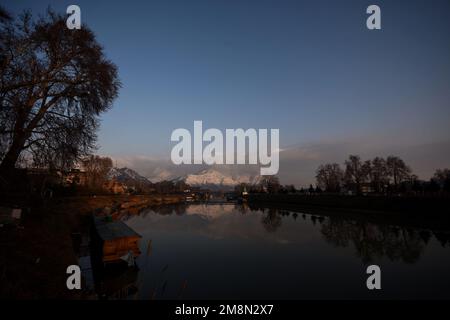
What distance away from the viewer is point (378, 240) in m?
25.0

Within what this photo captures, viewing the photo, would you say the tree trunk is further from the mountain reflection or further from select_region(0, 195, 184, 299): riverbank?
the mountain reflection

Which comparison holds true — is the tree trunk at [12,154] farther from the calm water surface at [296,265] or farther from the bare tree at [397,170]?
A: the bare tree at [397,170]

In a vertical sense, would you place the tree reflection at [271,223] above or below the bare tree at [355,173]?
below

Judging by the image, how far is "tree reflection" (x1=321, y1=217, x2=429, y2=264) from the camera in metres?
20.2

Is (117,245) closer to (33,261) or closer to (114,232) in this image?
(114,232)

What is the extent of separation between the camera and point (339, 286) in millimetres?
13836

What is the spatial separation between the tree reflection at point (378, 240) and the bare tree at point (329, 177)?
6357 centimetres

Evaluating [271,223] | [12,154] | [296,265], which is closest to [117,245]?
[12,154]

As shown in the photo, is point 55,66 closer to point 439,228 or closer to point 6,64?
point 6,64

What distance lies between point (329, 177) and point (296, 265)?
8860cm

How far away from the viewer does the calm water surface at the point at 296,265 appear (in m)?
13.0

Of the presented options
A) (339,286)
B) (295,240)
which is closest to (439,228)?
(295,240)

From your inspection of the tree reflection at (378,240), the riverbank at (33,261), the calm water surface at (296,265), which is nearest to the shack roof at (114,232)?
the calm water surface at (296,265)
